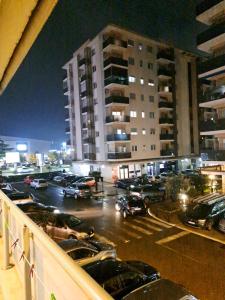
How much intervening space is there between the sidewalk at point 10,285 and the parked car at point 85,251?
5385 mm

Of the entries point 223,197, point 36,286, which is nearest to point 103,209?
point 223,197

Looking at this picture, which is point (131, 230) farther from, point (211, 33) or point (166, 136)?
point (166, 136)

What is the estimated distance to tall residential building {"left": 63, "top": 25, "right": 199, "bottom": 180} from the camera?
1532 inches

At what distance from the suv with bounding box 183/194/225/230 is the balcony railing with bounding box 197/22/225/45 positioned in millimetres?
14505

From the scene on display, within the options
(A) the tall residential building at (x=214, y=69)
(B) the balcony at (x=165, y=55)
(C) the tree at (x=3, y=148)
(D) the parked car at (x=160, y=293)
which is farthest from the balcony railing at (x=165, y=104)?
(C) the tree at (x=3, y=148)

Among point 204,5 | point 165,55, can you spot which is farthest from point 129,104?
point 204,5

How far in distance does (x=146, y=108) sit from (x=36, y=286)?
40614mm

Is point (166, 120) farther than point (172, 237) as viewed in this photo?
Yes

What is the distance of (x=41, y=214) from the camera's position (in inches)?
631

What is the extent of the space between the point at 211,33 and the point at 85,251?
22465 millimetres

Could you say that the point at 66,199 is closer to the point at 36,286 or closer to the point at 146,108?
the point at 146,108

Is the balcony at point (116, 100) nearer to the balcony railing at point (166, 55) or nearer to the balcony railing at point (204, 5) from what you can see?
the balcony railing at point (166, 55)

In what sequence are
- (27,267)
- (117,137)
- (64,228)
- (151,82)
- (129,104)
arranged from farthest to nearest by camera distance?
(151,82)
(129,104)
(117,137)
(64,228)
(27,267)

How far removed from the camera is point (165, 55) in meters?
44.2
